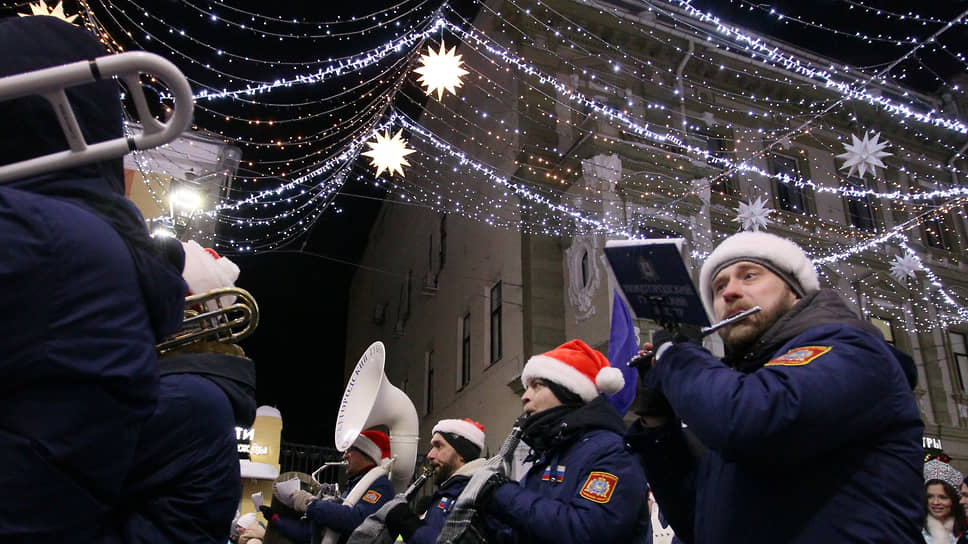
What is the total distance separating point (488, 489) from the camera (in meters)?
2.97

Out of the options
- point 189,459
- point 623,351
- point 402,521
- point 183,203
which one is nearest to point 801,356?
point 189,459

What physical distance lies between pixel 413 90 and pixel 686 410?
17.6m

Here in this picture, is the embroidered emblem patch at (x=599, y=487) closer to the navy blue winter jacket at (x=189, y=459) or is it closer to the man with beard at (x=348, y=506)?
the navy blue winter jacket at (x=189, y=459)

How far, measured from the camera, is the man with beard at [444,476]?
12.6 ft

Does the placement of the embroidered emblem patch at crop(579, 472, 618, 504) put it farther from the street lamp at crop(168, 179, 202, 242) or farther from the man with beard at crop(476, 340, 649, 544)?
the street lamp at crop(168, 179, 202, 242)

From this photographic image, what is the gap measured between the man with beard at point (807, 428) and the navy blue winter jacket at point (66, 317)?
1299mm

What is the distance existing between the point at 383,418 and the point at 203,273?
3.49 meters

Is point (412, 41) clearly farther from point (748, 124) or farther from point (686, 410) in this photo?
point (748, 124)

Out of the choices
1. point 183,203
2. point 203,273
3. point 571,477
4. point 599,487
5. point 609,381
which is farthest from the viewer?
point 183,203

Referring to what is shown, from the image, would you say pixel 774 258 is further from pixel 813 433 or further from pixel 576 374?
pixel 576 374

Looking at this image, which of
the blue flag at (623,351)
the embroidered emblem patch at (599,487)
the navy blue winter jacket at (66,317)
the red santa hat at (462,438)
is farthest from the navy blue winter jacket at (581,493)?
the navy blue winter jacket at (66,317)

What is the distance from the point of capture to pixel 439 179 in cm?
1947

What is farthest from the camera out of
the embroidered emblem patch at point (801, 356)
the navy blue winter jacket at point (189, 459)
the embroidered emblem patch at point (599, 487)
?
the embroidered emblem patch at point (599, 487)

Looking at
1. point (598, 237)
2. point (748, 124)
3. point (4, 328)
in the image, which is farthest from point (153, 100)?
point (748, 124)
